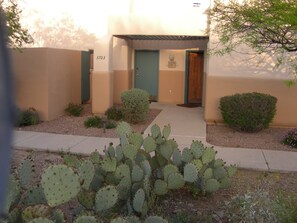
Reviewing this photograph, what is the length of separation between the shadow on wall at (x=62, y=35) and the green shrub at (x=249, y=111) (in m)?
7.26

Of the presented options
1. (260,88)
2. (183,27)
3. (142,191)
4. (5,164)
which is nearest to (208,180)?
(142,191)

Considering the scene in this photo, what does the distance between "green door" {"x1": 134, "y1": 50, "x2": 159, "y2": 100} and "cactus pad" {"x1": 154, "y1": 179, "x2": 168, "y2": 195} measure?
38.5 feet

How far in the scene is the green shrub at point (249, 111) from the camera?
11.1 m

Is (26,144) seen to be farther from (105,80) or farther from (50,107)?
(105,80)

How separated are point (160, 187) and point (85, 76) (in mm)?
11427

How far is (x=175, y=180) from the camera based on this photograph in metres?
5.57

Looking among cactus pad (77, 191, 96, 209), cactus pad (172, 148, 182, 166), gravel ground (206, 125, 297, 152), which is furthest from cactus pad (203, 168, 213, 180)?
gravel ground (206, 125, 297, 152)

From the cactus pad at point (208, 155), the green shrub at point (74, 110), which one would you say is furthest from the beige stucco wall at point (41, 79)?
the cactus pad at point (208, 155)

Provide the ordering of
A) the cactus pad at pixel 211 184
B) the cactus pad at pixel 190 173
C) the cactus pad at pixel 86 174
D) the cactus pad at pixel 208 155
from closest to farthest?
the cactus pad at pixel 86 174
the cactus pad at pixel 190 173
the cactus pad at pixel 211 184
the cactus pad at pixel 208 155

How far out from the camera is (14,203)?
4500 mm

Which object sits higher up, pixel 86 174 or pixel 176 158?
pixel 86 174

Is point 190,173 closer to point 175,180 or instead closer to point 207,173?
point 175,180

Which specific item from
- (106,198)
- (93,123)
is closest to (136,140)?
(106,198)

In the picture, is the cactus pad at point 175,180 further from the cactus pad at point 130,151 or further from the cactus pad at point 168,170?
the cactus pad at point 130,151
